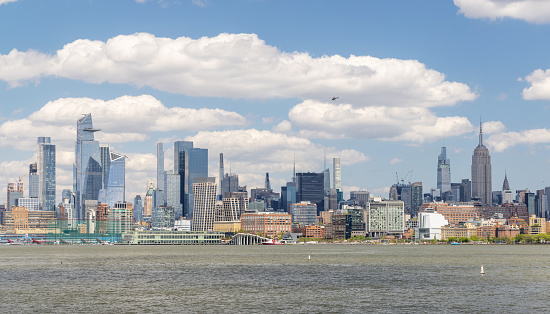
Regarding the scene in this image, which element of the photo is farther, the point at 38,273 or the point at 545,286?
the point at 38,273

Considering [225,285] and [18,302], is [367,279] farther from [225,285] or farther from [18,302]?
[18,302]

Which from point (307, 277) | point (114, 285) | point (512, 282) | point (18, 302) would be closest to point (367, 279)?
point (307, 277)

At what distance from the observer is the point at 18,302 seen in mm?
96000

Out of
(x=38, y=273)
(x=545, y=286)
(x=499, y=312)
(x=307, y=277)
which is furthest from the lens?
(x=38, y=273)

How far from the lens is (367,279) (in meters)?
128

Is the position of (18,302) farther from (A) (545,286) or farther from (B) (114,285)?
(A) (545,286)

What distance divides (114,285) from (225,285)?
16.8 meters

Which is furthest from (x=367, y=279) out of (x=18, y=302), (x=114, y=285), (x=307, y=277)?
(x=18, y=302)

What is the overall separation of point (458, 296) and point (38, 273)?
86.3 metres

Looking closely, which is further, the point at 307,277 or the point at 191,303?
the point at 307,277

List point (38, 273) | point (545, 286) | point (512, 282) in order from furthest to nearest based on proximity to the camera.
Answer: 1. point (38, 273)
2. point (512, 282)
3. point (545, 286)

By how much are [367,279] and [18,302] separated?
186 ft

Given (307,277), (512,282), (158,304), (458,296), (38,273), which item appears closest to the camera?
(158,304)

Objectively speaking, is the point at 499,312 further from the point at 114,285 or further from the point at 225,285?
the point at 114,285
